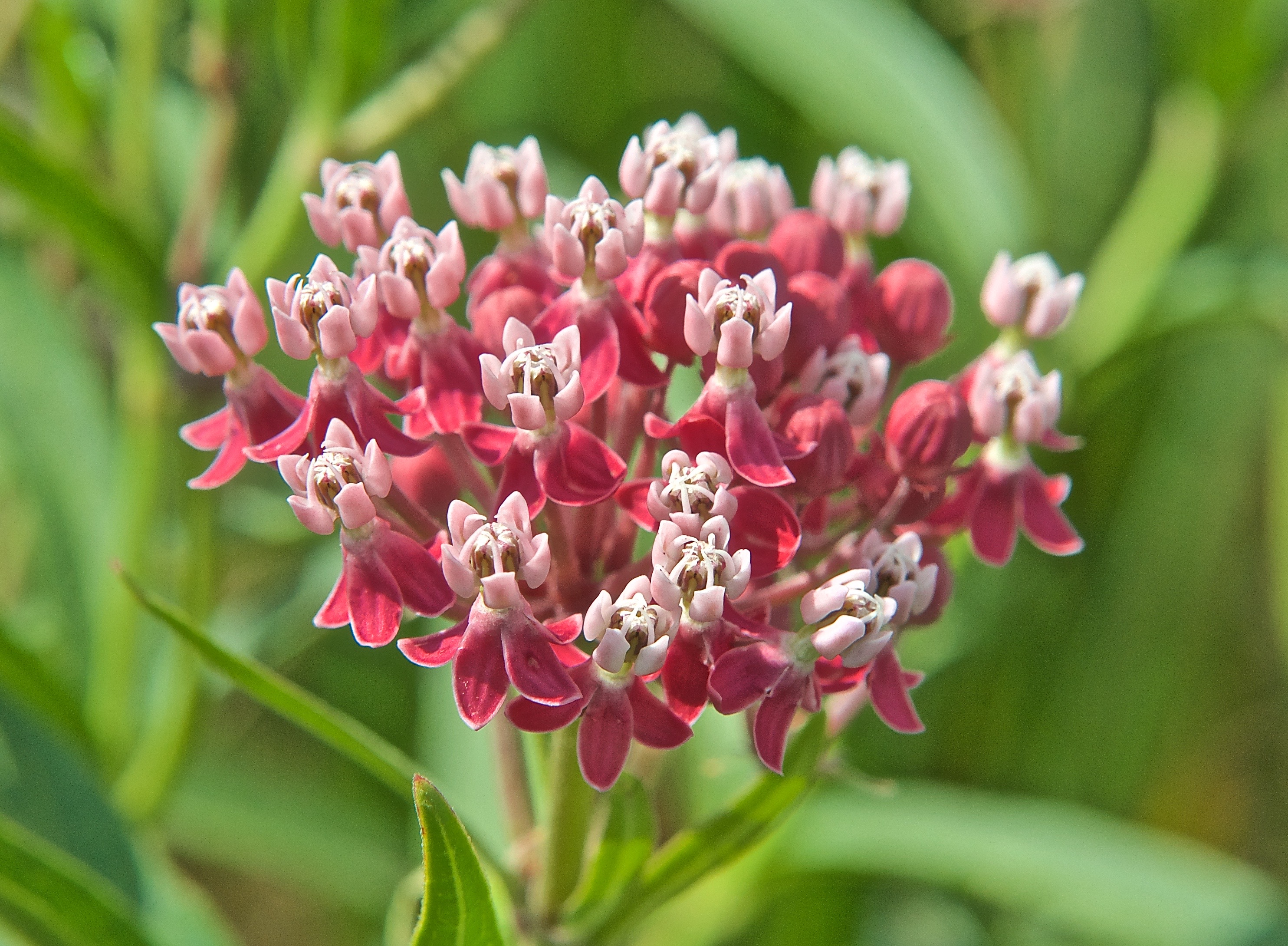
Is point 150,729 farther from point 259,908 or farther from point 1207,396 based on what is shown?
point 1207,396

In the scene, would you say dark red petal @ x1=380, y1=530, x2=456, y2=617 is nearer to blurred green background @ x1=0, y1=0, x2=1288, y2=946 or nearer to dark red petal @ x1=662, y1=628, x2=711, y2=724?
dark red petal @ x1=662, y1=628, x2=711, y2=724

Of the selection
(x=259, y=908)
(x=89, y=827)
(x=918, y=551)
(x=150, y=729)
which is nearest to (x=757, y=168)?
(x=918, y=551)

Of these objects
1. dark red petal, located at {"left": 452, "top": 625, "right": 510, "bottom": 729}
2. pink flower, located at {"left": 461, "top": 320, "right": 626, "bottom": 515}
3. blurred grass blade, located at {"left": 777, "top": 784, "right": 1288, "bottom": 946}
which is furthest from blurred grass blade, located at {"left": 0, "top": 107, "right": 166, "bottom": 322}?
blurred grass blade, located at {"left": 777, "top": 784, "right": 1288, "bottom": 946}

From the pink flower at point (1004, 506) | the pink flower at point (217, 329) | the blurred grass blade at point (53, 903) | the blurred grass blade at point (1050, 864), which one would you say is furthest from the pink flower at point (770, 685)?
the blurred grass blade at point (1050, 864)

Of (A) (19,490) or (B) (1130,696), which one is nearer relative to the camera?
(A) (19,490)

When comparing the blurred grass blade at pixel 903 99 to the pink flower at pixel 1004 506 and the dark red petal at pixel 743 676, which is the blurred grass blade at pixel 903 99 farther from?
the dark red petal at pixel 743 676
